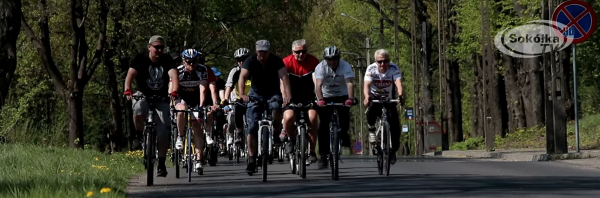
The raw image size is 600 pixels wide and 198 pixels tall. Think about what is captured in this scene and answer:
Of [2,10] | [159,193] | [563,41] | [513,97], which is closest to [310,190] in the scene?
[159,193]

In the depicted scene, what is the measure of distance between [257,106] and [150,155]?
1777 millimetres

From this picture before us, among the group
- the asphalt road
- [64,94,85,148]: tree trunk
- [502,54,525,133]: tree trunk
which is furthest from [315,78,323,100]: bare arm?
[502,54,525,133]: tree trunk

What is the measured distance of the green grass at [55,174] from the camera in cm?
1145

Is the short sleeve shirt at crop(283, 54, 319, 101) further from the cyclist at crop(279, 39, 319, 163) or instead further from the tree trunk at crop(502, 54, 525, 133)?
the tree trunk at crop(502, 54, 525, 133)

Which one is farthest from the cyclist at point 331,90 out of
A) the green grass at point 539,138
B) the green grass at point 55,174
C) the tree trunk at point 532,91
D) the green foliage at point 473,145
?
the green foliage at point 473,145

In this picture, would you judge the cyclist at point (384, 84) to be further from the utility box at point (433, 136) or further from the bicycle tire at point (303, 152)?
the utility box at point (433, 136)

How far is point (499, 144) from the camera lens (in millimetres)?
44344

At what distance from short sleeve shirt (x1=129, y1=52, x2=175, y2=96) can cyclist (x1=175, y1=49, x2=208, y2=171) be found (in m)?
1.25

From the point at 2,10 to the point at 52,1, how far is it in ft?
53.6

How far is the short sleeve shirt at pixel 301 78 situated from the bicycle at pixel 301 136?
0.37 meters

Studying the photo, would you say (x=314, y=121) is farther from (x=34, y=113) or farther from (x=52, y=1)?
(x=34, y=113)

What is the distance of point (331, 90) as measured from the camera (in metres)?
16.2

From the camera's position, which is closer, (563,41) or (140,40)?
(563,41)

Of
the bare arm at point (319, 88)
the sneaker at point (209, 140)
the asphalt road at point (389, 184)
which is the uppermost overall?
the bare arm at point (319, 88)
